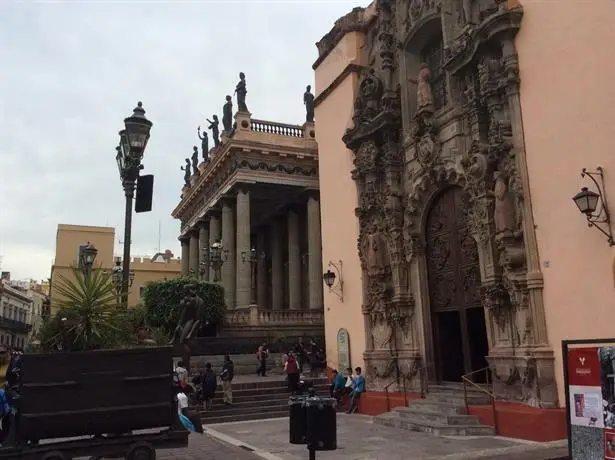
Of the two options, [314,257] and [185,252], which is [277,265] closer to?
[314,257]

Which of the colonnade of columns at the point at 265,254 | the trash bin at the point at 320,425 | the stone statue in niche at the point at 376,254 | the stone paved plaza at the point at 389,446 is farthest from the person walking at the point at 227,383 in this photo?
the colonnade of columns at the point at 265,254

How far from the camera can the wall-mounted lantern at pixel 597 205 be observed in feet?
28.2

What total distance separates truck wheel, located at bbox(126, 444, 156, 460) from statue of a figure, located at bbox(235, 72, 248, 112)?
2615 cm

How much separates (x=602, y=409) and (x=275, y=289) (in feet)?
103

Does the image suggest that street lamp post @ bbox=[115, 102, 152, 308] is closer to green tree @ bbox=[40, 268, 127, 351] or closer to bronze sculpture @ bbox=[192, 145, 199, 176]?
green tree @ bbox=[40, 268, 127, 351]

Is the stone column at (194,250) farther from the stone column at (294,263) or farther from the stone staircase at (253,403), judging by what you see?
the stone staircase at (253,403)

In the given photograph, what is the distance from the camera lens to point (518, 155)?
10594mm

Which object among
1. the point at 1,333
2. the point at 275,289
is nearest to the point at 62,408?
the point at 275,289

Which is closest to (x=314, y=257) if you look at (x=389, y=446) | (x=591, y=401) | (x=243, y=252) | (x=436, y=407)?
(x=243, y=252)

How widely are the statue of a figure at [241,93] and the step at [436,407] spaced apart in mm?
21919

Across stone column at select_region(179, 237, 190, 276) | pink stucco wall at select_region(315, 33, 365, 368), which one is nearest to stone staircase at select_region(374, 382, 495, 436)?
pink stucco wall at select_region(315, 33, 365, 368)

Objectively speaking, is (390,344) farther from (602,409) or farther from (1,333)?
(1,333)

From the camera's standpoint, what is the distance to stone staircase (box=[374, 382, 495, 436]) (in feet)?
34.6

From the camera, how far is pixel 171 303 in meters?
25.7
